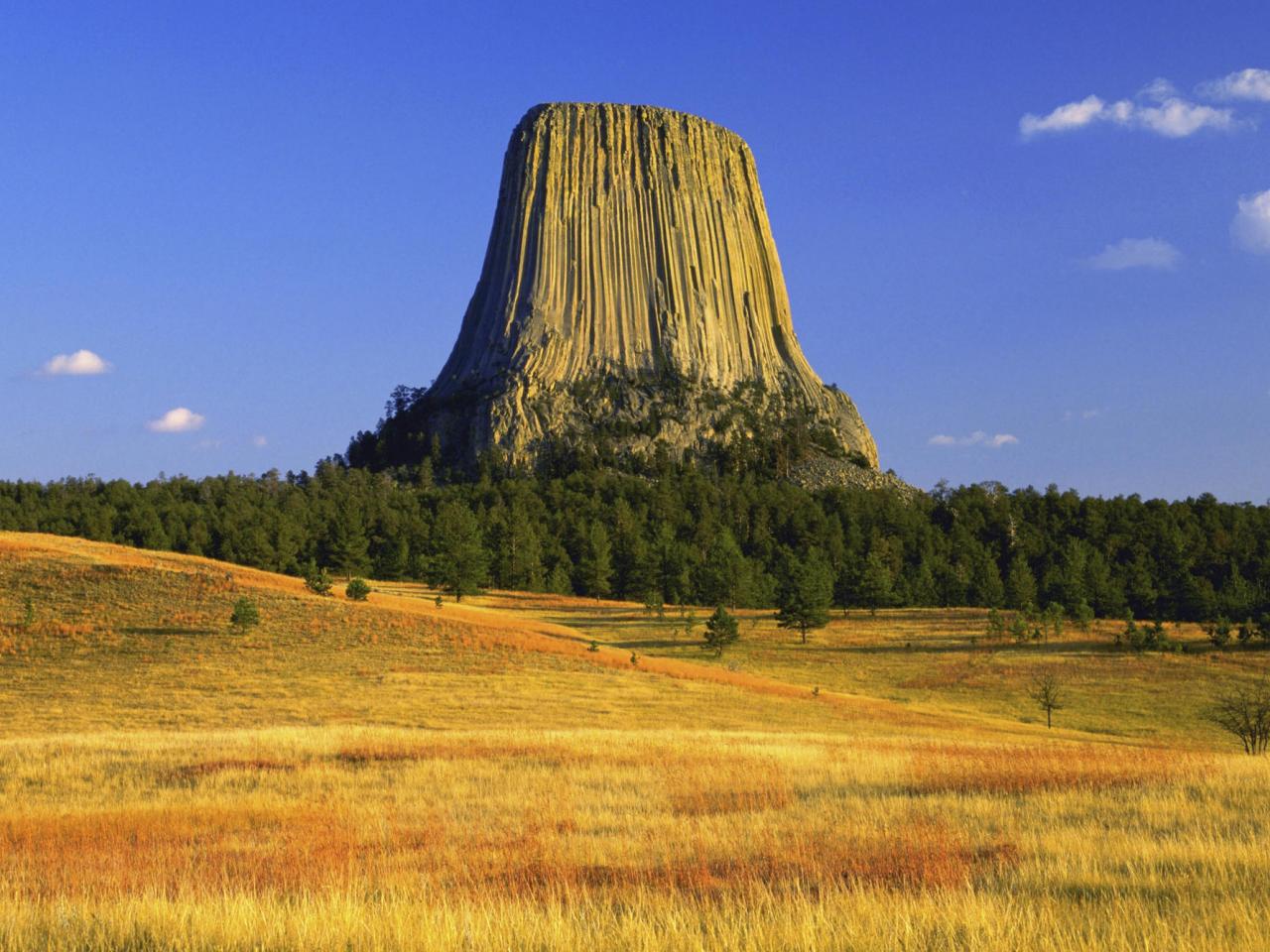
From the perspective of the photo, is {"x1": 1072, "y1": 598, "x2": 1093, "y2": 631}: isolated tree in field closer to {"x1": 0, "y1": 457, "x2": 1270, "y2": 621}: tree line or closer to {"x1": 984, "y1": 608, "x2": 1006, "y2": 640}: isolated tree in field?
{"x1": 0, "y1": 457, "x2": 1270, "y2": 621}: tree line

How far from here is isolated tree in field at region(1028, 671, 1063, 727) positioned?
44.3 metres

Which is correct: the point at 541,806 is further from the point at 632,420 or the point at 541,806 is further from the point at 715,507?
the point at 632,420

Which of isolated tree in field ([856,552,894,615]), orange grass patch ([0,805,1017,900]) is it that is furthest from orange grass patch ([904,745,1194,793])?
isolated tree in field ([856,552,894,615])

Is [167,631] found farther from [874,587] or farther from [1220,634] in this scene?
[1220,634]

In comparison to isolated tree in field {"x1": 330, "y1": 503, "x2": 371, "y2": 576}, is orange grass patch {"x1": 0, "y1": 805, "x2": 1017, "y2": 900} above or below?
below

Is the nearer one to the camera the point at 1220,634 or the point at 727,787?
the point at 727,787

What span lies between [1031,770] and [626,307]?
536ft

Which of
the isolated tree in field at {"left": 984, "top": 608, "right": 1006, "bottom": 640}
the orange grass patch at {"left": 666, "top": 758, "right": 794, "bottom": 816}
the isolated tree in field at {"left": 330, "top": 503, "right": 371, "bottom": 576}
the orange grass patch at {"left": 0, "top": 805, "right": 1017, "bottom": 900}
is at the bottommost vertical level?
the isolated tree in field at {"left": 984, "top": 608, "right": 1006, "bottom": 640}

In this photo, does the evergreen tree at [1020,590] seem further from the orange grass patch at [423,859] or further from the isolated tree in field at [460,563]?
the orange grass patch at [423,859]

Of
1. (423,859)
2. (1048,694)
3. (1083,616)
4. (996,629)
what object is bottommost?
(1048,694)

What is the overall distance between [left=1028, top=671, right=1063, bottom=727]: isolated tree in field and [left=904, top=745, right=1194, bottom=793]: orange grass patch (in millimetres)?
24799

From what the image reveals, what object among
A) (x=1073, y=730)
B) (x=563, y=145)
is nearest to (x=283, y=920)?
(x=1073, y=730)

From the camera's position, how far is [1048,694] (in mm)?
44625

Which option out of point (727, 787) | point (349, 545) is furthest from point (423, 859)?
point (349, 545)
